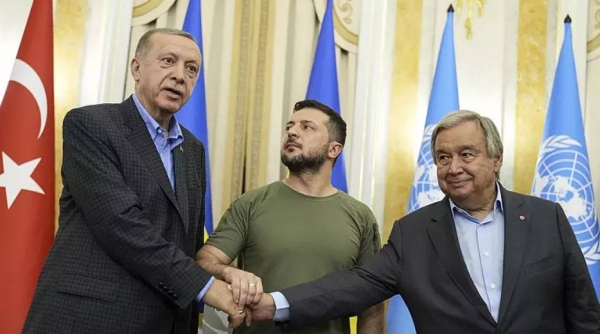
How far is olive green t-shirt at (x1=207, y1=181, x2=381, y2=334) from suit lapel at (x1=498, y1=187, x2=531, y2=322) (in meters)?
0.59

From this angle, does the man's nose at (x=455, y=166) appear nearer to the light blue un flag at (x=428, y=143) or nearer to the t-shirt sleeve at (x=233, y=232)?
the t-shirt sleeve at (x=233, y=232)

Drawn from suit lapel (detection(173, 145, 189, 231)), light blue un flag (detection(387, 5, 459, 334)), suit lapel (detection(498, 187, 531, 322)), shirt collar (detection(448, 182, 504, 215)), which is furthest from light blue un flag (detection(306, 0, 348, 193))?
suit lapel (detection(173, 145, 189, 231))

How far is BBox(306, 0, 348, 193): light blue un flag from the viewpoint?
3.95 meters

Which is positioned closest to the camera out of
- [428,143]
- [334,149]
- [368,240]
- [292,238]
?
[292,238]

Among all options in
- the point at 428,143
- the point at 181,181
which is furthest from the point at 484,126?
the point at 428,143

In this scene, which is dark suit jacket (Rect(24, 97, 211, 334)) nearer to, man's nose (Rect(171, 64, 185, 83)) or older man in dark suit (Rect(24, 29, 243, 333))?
older man in dark suit (Rect(24, 29, 243, 333))

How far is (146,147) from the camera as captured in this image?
2.04 meters

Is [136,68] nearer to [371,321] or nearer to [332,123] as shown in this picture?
[332,123]

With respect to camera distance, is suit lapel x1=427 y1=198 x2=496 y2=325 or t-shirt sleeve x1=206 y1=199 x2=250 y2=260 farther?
t-shirt sleeve x1=206 y1=199 x2=250 y2=260

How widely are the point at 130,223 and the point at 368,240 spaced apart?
1.04 m

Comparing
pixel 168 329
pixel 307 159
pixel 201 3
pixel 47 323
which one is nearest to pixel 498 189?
pixel 307 159

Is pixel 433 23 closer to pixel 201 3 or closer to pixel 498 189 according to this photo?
pixel 201 3

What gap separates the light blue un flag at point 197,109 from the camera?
3.70 m

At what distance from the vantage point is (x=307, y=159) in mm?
2670
